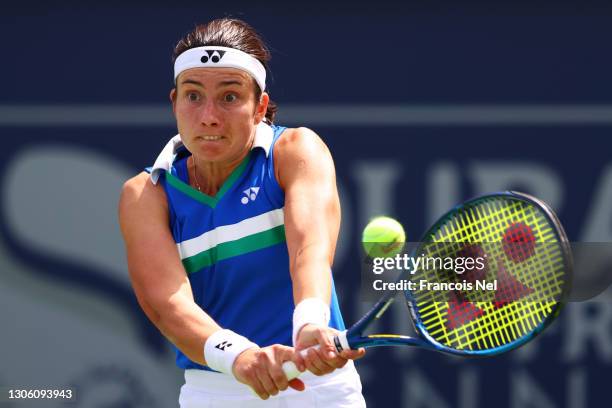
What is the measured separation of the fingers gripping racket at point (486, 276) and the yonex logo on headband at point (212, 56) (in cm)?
75

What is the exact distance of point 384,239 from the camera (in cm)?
404

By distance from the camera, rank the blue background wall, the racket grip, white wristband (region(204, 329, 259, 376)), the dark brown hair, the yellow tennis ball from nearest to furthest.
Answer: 1. the racket grip
2. white wristband (region(204, 329, 259, 376))
3. the dark brown hair
4. the yellow tennis ball
5. the blue background wall

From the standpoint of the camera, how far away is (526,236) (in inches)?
135

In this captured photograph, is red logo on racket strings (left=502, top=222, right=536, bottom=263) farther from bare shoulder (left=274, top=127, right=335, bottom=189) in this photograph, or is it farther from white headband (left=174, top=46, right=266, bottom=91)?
white headband (left=174, top=46, right=266, bottom=91)

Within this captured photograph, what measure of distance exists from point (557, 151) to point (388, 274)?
258 centimetres

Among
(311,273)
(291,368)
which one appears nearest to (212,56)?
(311,273)

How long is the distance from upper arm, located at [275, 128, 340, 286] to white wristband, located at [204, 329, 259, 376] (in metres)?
0.23

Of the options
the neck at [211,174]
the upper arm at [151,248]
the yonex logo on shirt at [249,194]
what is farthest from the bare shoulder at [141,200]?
the yonex logo on shirt at [249,194]

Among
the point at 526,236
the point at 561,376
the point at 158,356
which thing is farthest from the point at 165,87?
the point at 526,236

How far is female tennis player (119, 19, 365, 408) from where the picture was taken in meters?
3.55

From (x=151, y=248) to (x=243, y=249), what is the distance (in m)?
0.25

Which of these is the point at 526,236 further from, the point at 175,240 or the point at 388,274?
the point at 175,240

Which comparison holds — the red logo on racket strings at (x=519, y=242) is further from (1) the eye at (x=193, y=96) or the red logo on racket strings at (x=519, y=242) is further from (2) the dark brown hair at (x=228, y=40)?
(1) the eye at (x=193, y=96)

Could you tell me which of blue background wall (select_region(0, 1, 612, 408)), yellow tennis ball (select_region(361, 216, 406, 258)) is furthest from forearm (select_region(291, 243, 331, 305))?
blue background wall (select_region(0, 1, 612, 408))
